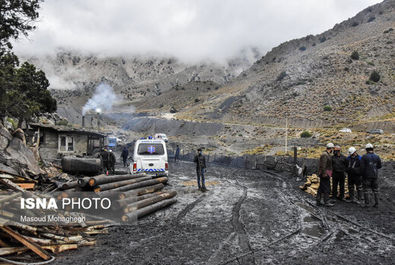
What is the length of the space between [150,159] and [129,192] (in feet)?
18.3

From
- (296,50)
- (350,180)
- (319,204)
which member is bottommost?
(319,204)

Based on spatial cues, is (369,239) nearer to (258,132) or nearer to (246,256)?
(246,256)

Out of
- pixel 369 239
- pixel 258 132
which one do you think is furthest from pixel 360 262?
pixel 258 132

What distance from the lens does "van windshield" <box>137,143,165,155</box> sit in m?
15.2

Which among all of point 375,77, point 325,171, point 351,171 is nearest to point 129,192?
point 325,171

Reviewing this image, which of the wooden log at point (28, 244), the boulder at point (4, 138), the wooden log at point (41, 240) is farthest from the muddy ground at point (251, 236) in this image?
the boulder at point (4, 138)

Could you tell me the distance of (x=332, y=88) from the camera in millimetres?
67250

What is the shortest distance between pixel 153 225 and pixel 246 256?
9.98 ft

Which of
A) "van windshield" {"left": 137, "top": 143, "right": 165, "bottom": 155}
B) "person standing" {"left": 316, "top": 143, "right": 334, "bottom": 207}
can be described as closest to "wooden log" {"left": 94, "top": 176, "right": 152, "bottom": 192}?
"van windshield" {"left": 137, "top": 143, "right": 165, "bottom": 155}

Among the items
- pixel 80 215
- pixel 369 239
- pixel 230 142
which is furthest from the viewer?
pixel 230 142

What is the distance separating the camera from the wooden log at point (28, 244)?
532 centimetres

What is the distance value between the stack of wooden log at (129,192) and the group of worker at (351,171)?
5.29 m

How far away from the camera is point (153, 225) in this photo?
7.95m

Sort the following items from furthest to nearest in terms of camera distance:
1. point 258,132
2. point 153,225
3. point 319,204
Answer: point 258,132
point 319,204
point 153,225
